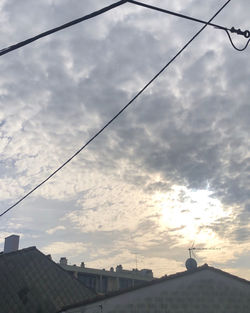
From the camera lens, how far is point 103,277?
123ft

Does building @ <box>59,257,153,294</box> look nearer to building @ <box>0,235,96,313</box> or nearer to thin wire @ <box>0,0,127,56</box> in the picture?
building @ <box>0,235,96,313</box>

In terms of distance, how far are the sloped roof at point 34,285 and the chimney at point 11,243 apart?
9398 millimetres

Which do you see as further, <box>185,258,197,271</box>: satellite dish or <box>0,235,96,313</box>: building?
<box>0,235,96,313</box>: building

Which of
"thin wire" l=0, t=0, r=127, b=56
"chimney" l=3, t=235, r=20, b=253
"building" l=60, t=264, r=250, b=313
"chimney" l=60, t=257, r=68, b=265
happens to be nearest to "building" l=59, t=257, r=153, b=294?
"chimney" l=60, t=257, r=68, b=265

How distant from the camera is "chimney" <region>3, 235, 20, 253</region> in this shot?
29.8m

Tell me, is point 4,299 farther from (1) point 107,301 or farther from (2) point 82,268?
(2) point 82,268

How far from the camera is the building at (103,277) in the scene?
3521cm

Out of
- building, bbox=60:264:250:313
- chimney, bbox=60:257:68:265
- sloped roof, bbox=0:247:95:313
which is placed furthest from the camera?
chimney, bbox=60:257:68:265

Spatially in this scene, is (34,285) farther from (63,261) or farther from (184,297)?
(63,261)

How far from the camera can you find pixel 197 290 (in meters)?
13.3

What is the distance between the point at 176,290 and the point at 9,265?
11.8 meters

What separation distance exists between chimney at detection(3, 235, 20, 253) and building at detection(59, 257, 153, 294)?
6.44 metres

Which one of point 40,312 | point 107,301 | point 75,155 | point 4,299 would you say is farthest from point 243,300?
point 4,299

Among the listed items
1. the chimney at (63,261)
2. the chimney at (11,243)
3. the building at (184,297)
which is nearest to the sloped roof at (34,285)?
the building at (184,297)
